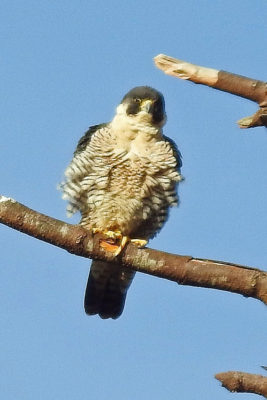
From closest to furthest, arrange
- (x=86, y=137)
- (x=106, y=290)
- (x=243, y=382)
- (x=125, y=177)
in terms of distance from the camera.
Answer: (x=243, y=382) < (x=125, y=177) < (x=86, y=137) < (x=106, y=290)

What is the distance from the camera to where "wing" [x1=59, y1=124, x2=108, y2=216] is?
5.84 metres

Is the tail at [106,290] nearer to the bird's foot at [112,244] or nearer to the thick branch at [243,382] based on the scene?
the bird's foot at [112,244]

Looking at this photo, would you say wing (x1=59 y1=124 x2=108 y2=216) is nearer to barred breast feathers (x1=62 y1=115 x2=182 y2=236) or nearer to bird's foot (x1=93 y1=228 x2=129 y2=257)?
barred breast feathers (x1=62 y1=115 x2=182 y2=236)

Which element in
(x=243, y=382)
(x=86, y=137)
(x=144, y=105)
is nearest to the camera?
(x=243, y=382)

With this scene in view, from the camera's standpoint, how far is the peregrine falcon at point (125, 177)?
19.0 ft

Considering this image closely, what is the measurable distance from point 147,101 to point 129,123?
35 centimetres

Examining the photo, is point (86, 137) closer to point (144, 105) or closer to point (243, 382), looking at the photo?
point (144, 105)

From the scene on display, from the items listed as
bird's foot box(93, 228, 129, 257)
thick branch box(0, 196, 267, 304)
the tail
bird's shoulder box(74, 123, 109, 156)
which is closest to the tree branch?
thick branch box(0, 196, 267, 304)

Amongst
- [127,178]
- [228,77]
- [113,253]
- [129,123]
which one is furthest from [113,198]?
[228,77]

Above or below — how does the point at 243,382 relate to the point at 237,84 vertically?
below

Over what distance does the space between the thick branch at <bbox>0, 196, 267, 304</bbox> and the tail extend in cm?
179

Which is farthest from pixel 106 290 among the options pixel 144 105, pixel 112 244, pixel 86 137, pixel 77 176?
pixel 112 244

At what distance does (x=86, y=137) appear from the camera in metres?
6.07

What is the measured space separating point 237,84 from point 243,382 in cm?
123
